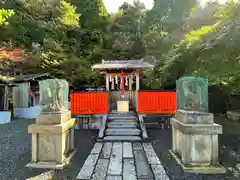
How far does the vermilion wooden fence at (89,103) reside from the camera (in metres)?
7.62

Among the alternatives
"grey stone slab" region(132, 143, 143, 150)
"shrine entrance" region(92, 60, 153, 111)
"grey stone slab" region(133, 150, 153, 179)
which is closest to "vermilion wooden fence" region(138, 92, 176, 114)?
"shrine entrance" region(92, 60, 153, 111)

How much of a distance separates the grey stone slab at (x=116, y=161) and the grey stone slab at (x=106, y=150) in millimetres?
119

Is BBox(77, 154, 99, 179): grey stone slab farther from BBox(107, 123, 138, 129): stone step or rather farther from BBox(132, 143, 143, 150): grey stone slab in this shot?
BBox(107, 123, 138, 129): stone step

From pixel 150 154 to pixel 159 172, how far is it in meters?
1.10

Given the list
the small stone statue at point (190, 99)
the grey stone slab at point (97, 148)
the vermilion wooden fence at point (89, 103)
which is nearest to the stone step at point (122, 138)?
the grey stone slab at point (97, 148)

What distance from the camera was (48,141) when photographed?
3.94 meters

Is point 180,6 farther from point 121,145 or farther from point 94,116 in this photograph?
point 121,145

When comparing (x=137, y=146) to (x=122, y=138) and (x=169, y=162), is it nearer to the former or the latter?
(x=122, y=138)

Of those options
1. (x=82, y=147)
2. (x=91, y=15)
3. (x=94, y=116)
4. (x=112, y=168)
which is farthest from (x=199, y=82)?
(x=91, y=15)

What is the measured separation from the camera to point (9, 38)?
14.8 metres

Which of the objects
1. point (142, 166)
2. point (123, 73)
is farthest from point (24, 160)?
point (123, 73)

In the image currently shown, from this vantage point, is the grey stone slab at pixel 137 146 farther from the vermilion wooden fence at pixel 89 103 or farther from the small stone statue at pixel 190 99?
the vermilion wooden fence at pixel 89 103

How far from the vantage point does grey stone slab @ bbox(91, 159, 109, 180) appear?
3371 mm

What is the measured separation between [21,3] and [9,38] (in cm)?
405
